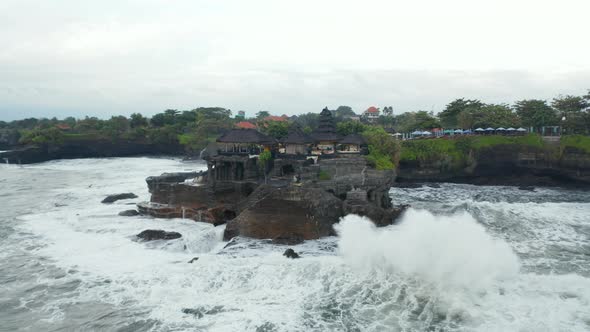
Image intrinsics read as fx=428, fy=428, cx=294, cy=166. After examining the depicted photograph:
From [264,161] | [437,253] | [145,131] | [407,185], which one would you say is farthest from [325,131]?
[145,131]

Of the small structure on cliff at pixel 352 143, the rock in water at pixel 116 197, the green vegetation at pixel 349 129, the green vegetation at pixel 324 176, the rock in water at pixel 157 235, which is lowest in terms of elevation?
the rock in water at pixel 157 235

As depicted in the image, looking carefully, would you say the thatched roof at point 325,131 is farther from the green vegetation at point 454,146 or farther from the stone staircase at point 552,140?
the stone staircase at point 552,140

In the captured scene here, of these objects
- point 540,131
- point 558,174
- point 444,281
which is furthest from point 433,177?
point 444,281

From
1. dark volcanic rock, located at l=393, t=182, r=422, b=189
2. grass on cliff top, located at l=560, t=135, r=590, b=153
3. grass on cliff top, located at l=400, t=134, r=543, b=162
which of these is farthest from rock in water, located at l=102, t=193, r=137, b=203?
grass on cliff top, located at l=560, t=135, r=590, b=153

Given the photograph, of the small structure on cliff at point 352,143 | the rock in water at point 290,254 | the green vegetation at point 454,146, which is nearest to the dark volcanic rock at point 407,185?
the green vegetation at point 454,146

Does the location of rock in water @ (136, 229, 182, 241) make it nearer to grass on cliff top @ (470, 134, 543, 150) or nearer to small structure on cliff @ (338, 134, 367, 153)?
small structure on cliff @ (338, 134, 367, 153)

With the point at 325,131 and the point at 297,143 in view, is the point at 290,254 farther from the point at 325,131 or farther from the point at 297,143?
the point at 325,131

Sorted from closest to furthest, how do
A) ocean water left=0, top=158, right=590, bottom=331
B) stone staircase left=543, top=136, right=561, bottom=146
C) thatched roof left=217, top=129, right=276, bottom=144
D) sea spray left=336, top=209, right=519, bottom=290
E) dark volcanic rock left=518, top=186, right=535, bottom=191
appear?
ocean water left=0, top=158, right=590, bottom=331 → sea spray left=336, top=209, right=519, bottom=290 → thatched roof left=217, top=129, right=276, bottom=144 → dark volcanic rock left=518, top=186, right=535, bottom=191 → stone staircase left=543, top=136, right=561, bottom=146
